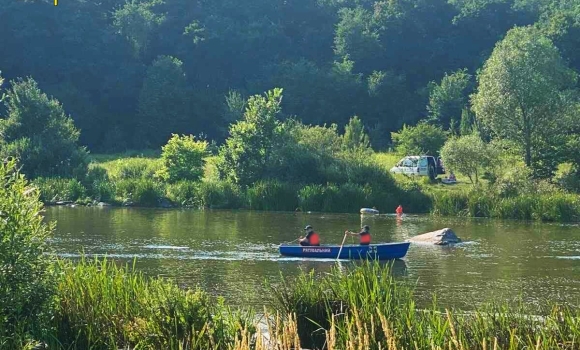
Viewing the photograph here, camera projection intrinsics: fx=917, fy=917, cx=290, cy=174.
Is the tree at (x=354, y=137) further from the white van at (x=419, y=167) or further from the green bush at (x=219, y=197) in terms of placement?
the green bush at (x=219, y=197)

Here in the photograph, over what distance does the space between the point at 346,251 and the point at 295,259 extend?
6.55 ft

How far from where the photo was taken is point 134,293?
16672 millimetres

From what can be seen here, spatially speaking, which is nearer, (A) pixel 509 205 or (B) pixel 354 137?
(A) pixel 509 205

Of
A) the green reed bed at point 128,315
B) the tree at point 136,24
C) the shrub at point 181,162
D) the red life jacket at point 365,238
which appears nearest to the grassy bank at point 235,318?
the green reed bed at point 128,315

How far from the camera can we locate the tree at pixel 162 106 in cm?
9312

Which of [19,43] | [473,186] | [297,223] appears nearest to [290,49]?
[19,43]

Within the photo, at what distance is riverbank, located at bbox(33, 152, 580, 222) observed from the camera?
178 feet

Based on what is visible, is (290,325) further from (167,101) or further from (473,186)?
(167,101)

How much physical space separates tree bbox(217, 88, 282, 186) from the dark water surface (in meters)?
6.97

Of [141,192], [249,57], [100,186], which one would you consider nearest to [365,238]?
[141,192]

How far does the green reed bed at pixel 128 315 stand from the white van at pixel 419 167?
48.8 metres

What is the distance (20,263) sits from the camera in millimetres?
15797

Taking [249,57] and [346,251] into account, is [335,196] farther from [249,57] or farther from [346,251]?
[249,57]

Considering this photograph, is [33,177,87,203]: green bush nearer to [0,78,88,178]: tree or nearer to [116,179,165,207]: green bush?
[116,179,165,207]: green bush
